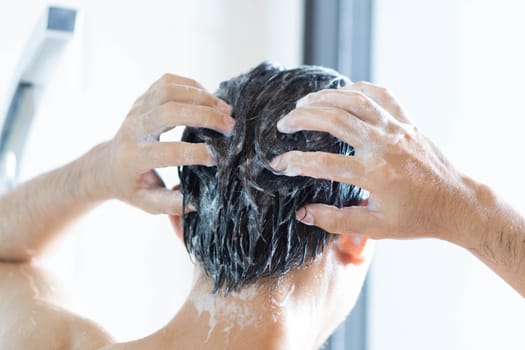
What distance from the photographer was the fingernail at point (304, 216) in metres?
0.80

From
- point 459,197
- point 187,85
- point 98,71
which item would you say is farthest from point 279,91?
point 98,71

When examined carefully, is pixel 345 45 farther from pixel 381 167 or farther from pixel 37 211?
pixel 381 167

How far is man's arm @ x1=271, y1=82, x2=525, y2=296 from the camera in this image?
2.35ft

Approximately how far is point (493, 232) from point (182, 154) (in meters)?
0.35

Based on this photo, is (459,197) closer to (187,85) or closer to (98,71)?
(187,85)

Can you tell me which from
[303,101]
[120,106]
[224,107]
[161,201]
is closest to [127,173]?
[161,201]

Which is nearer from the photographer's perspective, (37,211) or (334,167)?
(334,167)

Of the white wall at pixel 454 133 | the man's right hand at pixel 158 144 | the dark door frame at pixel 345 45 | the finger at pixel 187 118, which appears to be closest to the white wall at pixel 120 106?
the dark door frame at pixel 345 45

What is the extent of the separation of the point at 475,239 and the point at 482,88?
58 centimetres

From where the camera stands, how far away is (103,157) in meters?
0.97

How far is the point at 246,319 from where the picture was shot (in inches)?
32.8

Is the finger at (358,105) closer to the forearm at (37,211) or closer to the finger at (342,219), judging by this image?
the finger at (342,219)

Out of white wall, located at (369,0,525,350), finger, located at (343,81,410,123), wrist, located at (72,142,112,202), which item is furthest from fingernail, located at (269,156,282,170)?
white wall, located at (369,0,525,350)

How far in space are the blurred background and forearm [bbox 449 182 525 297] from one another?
46 centimetres
